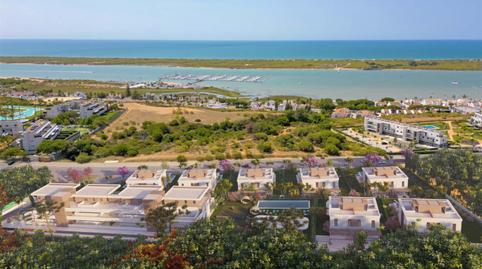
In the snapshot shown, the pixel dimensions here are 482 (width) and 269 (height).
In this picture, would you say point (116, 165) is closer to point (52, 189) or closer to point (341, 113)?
point (52, 189)

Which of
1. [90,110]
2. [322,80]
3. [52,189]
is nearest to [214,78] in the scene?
[322,80]

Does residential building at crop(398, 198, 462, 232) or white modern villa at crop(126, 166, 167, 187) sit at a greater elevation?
residential building at crop(398, 198, 462, 232)

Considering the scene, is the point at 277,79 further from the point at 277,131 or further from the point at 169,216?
the point at 169,216

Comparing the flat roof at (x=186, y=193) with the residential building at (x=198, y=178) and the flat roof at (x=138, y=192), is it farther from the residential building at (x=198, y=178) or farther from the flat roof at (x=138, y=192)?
the residential building at (x=198, y=178)

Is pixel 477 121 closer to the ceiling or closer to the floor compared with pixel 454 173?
closer to the ceiling

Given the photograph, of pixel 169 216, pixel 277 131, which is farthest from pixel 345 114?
pixel 169 216

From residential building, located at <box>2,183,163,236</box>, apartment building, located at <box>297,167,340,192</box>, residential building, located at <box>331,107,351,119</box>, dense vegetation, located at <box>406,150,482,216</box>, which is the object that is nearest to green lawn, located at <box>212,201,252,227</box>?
residential building, located at <box>2,183,163,236</box>

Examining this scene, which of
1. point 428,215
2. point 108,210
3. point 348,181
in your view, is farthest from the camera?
point 348,181

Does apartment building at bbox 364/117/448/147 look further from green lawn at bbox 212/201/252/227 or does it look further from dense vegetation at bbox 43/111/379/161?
green lawn at bbox 212/201/252/227
